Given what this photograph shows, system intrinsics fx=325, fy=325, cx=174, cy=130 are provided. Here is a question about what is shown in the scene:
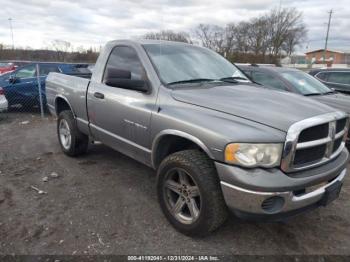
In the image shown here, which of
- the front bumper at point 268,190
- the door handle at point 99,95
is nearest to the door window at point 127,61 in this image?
the door handle at point 99,95

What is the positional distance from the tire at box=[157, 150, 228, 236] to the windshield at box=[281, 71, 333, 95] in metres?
4.24

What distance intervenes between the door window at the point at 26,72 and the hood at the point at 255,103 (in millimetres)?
8394

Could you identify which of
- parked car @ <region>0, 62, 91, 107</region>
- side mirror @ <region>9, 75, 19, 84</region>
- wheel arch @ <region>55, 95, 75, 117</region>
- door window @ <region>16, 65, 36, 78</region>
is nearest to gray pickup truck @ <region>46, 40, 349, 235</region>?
wheel arch @ <region>55, 95, 75, 117</region>

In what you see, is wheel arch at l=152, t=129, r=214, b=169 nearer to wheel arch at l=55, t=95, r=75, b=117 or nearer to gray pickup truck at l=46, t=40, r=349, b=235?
gray pickup truck at l=46, t=40, r=349, b=235

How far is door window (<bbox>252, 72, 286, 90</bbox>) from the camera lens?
6.67 metres

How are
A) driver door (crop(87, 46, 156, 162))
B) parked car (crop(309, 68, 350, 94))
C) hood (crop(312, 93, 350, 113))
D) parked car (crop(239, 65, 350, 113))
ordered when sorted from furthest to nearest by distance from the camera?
parked car (crop(309, 68, 350, 94)) → parked car (crop(239, 65, 350, 113)) → hood (crop(312, 93, 350, 113)) → driver door (crop(87, 46, 156, 162))

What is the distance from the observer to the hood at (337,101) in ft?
19.9

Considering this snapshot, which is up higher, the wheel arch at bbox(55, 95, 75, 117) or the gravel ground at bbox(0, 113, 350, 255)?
the wheel arch at bbox(55, 95, 75, 117)

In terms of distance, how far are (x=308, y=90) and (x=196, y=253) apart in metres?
4.81

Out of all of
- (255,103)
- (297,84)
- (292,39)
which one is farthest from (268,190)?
(292,39)

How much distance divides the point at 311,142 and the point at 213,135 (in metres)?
0.84

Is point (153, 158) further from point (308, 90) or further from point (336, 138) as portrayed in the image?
point (308, 90)

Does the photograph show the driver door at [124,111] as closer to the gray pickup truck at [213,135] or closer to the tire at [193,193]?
the gray pickup truck at [213,135]

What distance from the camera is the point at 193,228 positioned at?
3.06 m
